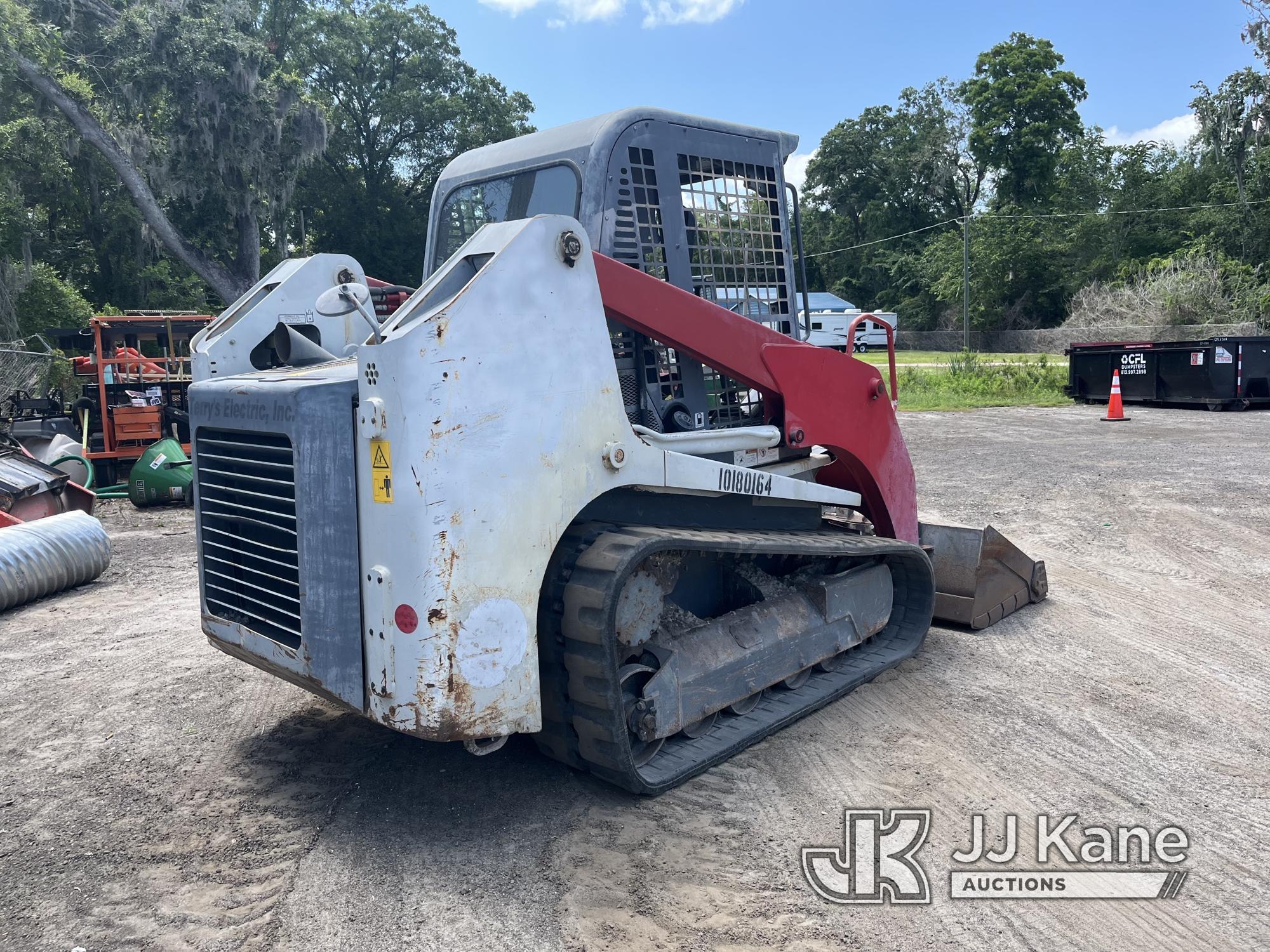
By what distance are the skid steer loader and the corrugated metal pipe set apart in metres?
3.56

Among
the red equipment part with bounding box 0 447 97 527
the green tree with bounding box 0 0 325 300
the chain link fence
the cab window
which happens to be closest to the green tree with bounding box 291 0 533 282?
the green tree with bounding box 0 0 325 300

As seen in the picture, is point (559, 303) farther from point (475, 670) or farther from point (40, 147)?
point (40, 147)

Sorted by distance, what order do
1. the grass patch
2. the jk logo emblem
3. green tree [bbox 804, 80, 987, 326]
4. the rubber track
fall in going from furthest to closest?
green tree [bbox 804, 80, 987, 326]
the grass patch
the rubber track
the jk logo emblem

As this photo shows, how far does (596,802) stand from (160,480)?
922 centimetres

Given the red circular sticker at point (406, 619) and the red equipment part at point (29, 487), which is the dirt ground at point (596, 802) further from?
the red equipment part at point (29, 487)

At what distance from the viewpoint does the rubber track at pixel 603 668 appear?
3348 millimetres

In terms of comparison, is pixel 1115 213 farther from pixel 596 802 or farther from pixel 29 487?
pixel 596 802

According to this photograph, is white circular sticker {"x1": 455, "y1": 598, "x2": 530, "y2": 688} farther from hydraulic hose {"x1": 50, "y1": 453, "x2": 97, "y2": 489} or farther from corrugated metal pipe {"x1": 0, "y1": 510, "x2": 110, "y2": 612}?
hydraulic hose {"x1": 50, "y1": 453, "x2": 97, "y2": 489}

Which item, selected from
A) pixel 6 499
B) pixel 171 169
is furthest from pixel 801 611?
pixel 171 169

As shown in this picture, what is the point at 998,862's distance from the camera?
321 cm

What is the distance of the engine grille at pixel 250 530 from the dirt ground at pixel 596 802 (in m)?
0.69

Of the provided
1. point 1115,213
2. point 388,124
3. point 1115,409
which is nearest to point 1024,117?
point 1115,213

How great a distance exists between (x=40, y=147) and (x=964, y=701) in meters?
28.0

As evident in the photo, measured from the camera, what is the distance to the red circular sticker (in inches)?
122
